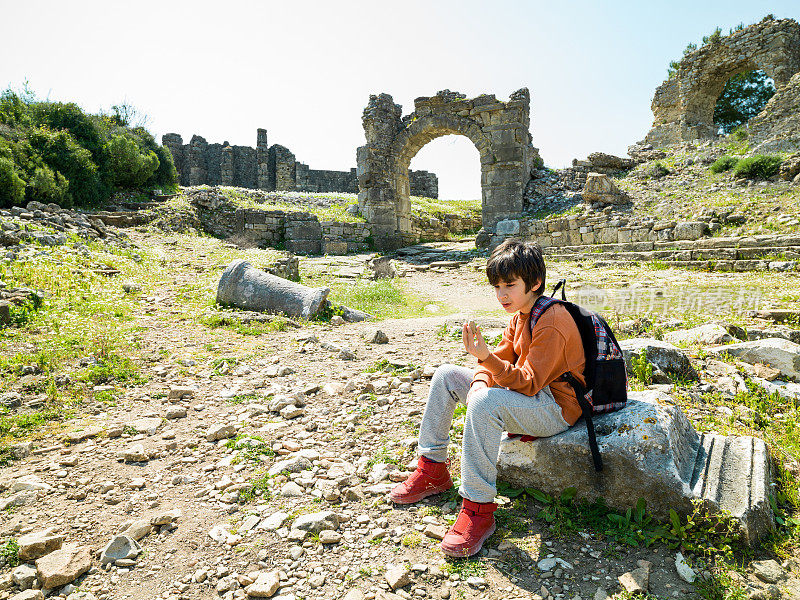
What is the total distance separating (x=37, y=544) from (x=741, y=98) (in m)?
37.5

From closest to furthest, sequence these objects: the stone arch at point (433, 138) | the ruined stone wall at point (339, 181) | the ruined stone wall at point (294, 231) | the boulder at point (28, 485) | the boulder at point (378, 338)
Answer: the boulder at point (28, 485)
the boulder at point (378, 338)
the ruined stone wall at point (294, 231)
the stone arch at point (433, 138)
the ruined stone wall at point (339, 181)

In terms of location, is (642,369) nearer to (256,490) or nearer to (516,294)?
(516,294)

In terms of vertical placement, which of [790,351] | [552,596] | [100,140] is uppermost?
[100,140]

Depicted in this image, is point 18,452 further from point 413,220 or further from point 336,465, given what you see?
point 413,220

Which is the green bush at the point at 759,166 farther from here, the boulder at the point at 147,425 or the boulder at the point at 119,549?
the boulder at the point at 119,549

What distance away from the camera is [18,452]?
2.93 metres

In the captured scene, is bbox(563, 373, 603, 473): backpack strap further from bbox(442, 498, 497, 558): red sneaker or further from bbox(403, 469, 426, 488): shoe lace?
bbox(403, 469, 426, 488): shoe lace

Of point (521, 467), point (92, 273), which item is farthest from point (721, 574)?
point (92, 273)

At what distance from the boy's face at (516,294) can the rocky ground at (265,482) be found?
1026 mm

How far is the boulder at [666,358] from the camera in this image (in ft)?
11.8

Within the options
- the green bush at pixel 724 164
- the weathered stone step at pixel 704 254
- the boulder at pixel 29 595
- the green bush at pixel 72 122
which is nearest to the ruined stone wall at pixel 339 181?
the green bush at pixel 72 122

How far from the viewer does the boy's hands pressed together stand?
2129mm

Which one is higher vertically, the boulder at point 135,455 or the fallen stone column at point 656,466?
the fallen stone column at point 656,466

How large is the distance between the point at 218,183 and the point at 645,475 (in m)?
29.3
